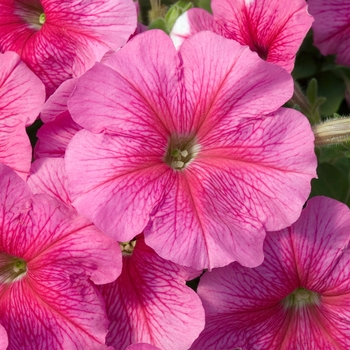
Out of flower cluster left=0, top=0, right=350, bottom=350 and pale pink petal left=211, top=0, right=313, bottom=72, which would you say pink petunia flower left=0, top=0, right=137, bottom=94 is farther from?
pale pink petal left=211, top=0, right=313, bottom=72

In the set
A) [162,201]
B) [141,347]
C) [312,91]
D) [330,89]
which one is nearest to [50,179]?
[162,201]

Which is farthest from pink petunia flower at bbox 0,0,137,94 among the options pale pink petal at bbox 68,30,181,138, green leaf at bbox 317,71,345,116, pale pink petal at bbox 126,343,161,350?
green leaf at bbox 317,71,345,116

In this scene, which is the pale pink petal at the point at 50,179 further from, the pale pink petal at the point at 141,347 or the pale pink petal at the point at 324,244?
the pale pink petal at the point at 324,244

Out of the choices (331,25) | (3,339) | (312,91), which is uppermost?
(331,25)

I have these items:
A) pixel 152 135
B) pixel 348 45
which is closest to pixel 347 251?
pixel 152 135

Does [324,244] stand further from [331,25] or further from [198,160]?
[331,25]

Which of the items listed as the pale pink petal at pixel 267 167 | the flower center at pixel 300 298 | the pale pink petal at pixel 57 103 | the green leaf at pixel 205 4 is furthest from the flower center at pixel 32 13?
the flower center at pixel 300 298
